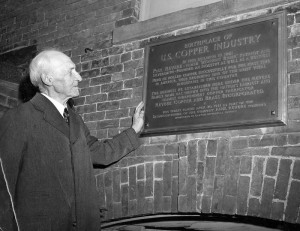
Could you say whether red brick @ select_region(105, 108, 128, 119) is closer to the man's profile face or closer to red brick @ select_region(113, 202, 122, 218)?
the man's profile face

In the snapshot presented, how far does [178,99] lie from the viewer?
10.3 feet

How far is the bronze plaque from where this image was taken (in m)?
2.69

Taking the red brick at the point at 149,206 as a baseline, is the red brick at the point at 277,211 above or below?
above

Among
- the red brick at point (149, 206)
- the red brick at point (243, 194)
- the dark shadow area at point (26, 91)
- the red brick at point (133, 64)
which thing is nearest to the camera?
the red brick at point (243, 194)

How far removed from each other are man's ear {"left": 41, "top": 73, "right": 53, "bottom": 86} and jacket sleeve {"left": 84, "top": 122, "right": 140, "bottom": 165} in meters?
0.70

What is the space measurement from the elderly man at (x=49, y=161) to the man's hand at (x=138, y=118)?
1.55 ft

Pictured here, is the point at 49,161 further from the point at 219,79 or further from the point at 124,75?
the point at 219,79

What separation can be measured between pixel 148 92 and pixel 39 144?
1108 mm

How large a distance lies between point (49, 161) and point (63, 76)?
A: 777 millimetres

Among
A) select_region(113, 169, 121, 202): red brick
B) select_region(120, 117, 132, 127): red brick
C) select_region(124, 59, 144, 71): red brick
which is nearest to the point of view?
select_region(113, 169, 121, 202): red brick

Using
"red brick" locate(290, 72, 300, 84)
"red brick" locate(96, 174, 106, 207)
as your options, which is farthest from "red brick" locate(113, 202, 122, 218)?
"red brick" locate(290, 72, 300, 84)

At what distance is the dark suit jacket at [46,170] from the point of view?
254cm

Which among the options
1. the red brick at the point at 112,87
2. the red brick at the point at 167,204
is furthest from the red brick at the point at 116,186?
the red brick at the point at 112,87

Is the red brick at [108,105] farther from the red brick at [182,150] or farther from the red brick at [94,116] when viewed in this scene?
the red brick at [182,150]
